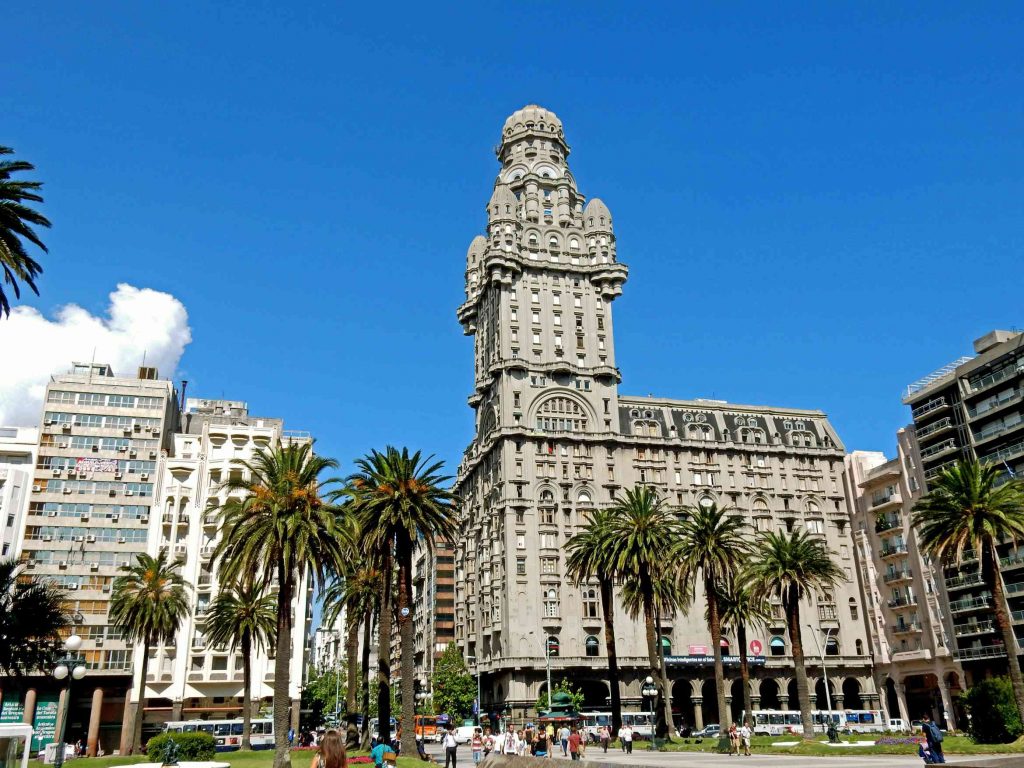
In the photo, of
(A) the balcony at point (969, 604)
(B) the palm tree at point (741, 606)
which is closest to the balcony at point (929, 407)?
(A) the balcony at point (969, 604)

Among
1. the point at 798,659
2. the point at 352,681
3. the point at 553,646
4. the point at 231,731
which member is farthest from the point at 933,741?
the point at 553,646

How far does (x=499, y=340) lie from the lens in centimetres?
11031

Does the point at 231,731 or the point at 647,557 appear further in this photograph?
the point at 231,731

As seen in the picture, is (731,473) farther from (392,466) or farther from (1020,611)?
(392,466)

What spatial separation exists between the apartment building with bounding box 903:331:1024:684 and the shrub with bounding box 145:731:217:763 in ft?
212

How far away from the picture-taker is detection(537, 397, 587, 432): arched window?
106625 millimetres

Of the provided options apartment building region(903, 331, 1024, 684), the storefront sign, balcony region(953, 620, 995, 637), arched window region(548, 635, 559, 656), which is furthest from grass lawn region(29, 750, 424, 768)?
balcony region(953, 620, 995, 637)

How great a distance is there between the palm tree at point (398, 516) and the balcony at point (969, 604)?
5830 cm

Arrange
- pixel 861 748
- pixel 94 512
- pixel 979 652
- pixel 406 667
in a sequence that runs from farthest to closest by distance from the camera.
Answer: pixel 94 512
pixel 979 652
pixel 406 667
pixel 861 748

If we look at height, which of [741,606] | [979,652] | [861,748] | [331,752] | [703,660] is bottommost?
[861,748]

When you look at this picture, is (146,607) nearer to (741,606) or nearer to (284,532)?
(284,532)

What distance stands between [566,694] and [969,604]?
4067cm

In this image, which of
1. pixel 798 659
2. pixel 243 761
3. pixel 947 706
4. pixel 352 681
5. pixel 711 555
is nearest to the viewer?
pixel 243 761

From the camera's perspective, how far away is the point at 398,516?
52312mm
